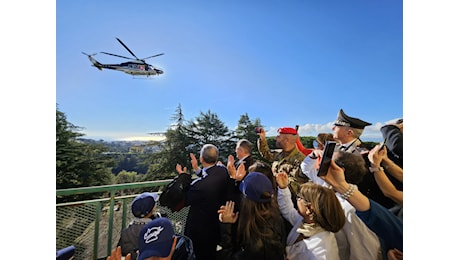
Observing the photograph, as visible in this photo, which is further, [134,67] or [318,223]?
[134,67]

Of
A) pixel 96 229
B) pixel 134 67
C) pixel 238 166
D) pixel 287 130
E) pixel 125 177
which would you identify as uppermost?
pixel 134 67

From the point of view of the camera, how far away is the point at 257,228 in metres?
1.54

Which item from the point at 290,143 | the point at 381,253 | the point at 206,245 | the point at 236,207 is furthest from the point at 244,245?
the point at 290,143

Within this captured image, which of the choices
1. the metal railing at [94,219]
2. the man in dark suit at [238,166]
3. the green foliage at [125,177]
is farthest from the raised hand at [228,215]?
the green foliage at [125,177]

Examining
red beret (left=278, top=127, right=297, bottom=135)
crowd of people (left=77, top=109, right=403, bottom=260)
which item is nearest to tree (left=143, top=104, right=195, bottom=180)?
crowd of people (left=77, top=109, right=403, bottom=260)

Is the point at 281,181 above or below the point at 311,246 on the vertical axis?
above

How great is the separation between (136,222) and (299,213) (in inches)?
48.4

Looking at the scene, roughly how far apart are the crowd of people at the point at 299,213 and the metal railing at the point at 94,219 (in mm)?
476

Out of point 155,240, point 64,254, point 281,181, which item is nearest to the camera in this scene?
point 155,240

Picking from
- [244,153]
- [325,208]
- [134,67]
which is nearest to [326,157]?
[325,208]

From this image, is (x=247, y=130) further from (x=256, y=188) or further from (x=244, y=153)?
(x=256, y=188)

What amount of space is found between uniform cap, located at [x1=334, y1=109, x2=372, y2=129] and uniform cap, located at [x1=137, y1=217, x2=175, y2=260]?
162 cm

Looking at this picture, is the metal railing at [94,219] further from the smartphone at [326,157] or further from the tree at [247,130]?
the smartphone at [326,157]

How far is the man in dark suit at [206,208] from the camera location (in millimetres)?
1943
